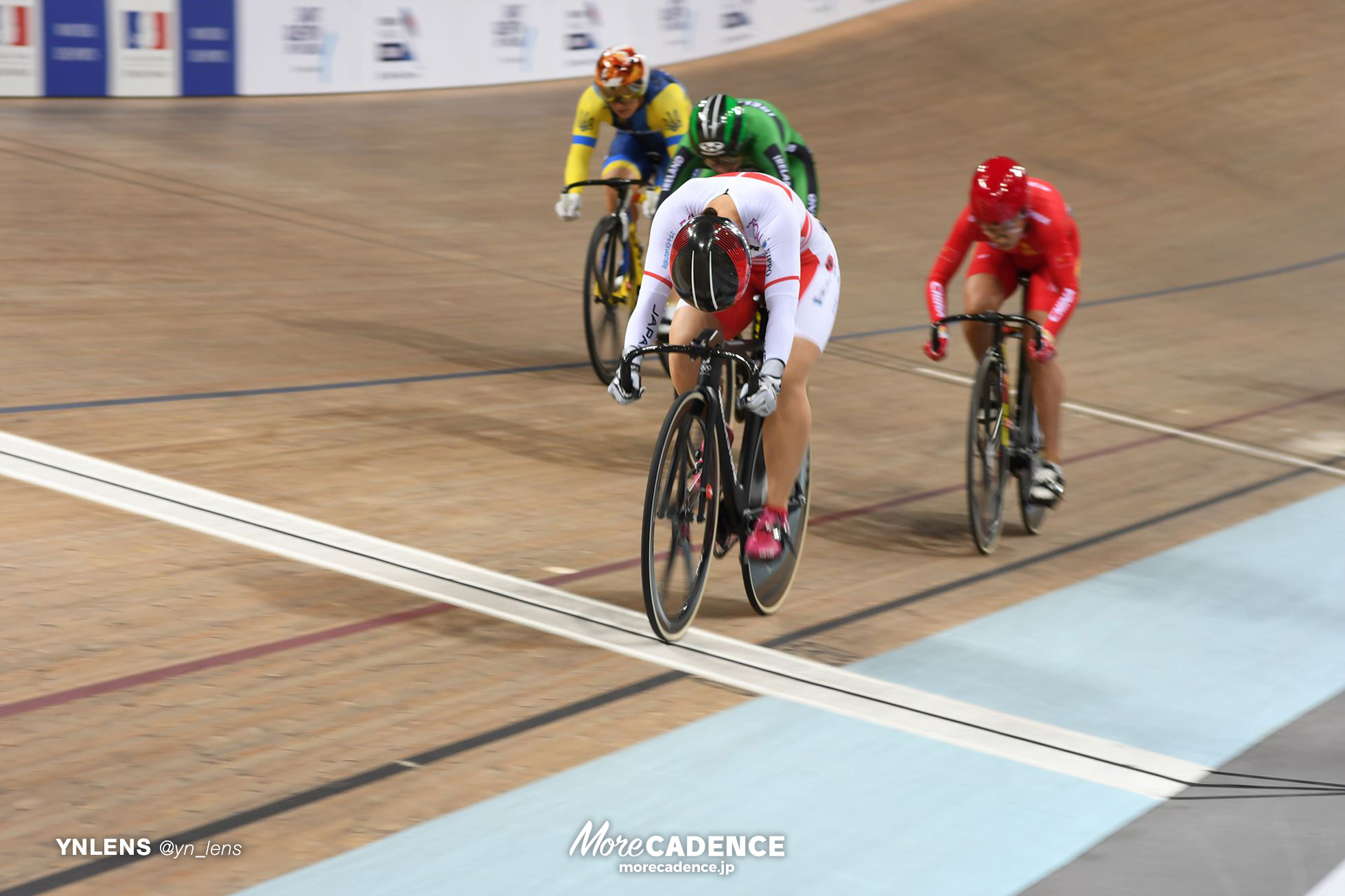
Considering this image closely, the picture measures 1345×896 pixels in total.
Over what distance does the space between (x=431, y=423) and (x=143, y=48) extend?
29.4 ft

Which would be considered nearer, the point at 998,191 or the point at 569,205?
the point at 998,191

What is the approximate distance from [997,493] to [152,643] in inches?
115

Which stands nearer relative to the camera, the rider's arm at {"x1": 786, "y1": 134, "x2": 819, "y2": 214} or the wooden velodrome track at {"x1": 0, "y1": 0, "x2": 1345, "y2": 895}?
the wooden velodrome track at {"x1": 0, "y1": 0, "x2": 1345, "y2": 895}

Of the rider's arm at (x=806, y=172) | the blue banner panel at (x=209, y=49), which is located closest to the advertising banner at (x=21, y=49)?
the blue banner panel at (x=209, y=49)

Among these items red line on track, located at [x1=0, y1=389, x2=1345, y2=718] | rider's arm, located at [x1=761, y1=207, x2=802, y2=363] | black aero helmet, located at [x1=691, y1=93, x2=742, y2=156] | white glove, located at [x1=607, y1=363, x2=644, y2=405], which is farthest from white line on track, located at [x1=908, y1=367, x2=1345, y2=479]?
white glove, located at [x1=607, y1=363, x2=644, y2=405]

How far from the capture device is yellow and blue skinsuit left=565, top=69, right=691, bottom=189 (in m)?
6.49

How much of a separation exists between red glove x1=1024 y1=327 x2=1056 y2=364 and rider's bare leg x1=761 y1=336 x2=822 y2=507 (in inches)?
48.1

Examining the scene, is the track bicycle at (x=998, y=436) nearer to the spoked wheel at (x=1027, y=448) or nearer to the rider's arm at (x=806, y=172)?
the spoked wheel at (x=1027, y=448)

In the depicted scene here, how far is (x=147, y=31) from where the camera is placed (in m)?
12.9

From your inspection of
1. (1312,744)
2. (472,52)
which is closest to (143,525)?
(1312,744)

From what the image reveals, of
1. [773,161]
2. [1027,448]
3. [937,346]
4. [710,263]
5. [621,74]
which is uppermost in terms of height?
[621,74]

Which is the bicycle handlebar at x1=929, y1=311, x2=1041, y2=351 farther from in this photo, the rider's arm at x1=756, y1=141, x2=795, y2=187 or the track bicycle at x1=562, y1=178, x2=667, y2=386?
the track bicycle at x1=562, y1=178, x2=667, y2=386

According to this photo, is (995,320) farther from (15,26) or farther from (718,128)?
(15,26)

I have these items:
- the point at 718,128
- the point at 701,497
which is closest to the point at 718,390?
the point at 701,497
